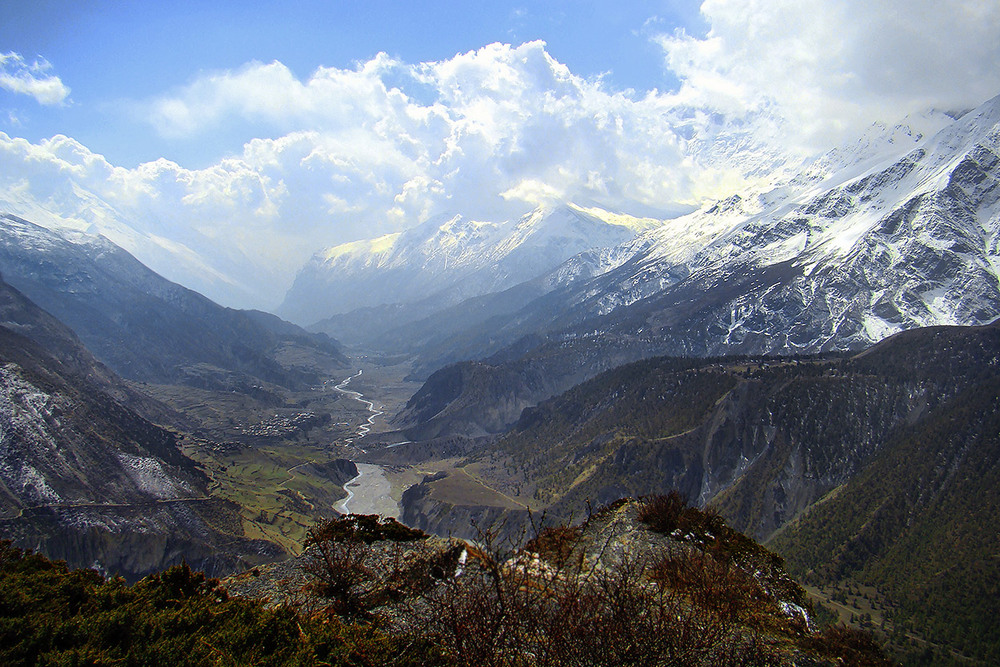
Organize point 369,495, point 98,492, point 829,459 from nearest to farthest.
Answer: point 98,492, point 829,459, point 369,495

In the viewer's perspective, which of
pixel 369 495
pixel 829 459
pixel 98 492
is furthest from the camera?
pixel 369 495

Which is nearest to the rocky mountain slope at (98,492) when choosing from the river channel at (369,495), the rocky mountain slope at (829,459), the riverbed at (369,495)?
the river channel at (369,495)

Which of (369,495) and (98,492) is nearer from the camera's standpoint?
(98,492)

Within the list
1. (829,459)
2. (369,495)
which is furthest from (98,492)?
(829,459)

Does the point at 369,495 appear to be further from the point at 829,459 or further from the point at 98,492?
the point at 829,459

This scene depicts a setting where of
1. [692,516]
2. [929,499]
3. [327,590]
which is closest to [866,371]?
[929,499]

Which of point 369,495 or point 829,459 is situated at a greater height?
point 829,459

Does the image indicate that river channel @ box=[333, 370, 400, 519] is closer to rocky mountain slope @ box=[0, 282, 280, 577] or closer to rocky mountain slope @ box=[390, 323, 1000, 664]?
rocky mountain slope @ box=[390, 323, 1000, 664]

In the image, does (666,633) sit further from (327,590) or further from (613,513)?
(613,513)

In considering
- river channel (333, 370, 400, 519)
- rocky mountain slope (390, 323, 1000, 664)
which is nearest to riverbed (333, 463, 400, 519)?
river channel (333, 370, 400, 519)

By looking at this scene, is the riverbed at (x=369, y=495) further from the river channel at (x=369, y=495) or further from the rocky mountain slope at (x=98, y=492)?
the rocky mountain slope at (x=98, y=492)
